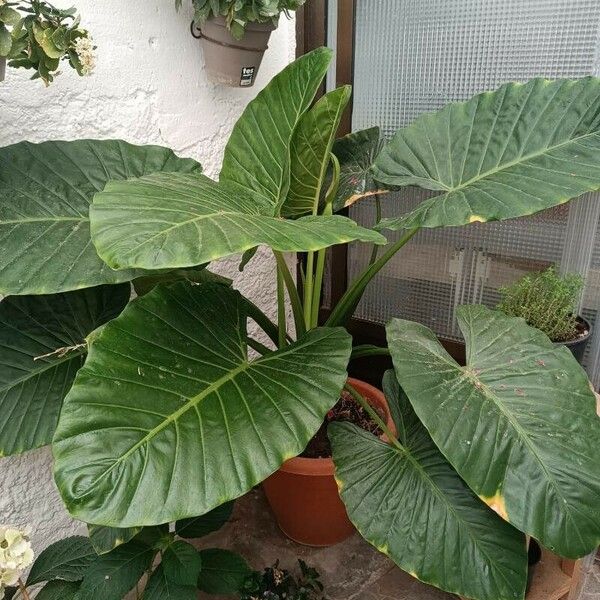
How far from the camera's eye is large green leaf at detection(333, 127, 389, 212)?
1307mm

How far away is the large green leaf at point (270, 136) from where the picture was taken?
3.49ft

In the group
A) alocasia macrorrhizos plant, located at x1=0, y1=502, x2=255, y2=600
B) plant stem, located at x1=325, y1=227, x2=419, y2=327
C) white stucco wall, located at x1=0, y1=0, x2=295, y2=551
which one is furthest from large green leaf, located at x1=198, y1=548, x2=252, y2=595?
plant stem, located at x1=325, y1=227, x2=419, y2=327

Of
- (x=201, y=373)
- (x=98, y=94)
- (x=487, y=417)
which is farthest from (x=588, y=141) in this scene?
(x=98, y=94)

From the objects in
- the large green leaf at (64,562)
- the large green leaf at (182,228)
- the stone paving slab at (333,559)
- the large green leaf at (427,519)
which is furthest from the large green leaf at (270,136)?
the stone paving slab at (333,559)

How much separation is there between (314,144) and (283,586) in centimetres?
100

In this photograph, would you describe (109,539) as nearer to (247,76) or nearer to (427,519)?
(427,519)

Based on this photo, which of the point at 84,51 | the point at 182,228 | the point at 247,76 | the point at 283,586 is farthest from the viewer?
the point at 247,76

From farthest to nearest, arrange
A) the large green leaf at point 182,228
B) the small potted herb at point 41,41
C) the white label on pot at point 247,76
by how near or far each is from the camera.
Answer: the white label on pot at point 247,76 → the small potted herb at point 41,41 → the large green leaf at point 182,228

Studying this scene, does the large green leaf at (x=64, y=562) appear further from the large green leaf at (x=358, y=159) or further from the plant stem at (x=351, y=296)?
the large green leaf at (x=358, y=159)

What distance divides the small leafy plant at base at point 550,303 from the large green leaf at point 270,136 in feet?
2.39

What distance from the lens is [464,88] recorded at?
4.78 ft

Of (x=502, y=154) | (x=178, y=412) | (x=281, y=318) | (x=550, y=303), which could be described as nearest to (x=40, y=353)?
(x=178, y=412)

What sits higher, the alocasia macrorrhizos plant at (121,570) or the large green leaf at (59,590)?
the alocasia macrorrhizos plant at (121,570)

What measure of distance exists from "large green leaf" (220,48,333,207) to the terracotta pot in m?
0.63
